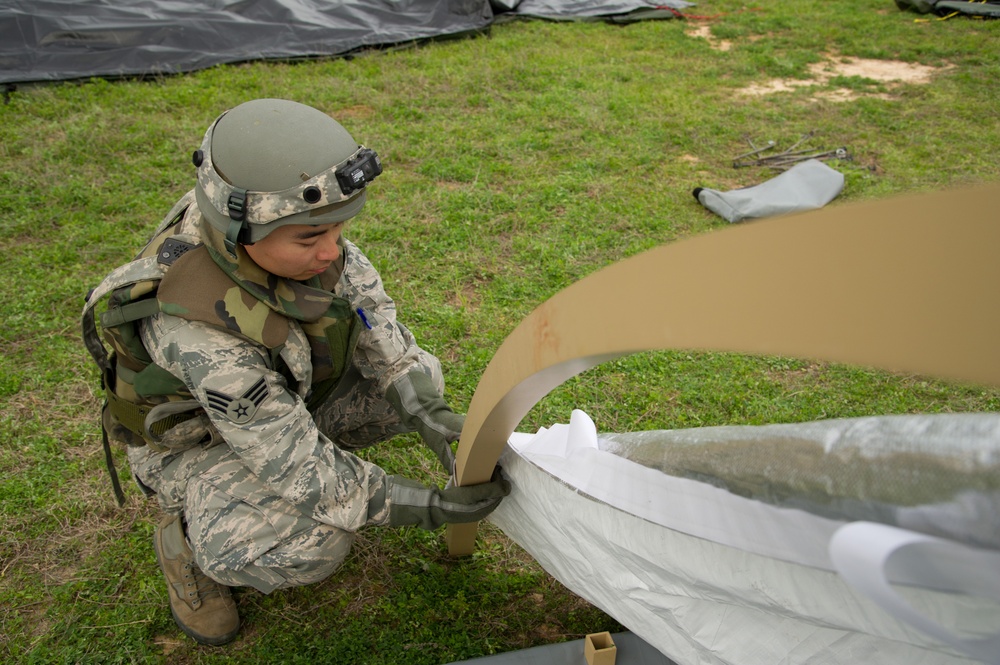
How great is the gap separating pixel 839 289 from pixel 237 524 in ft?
6.13

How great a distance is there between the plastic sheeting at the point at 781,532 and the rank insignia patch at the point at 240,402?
67cm

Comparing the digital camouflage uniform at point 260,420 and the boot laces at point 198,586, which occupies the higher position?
the digital camouflage uniform at point 260,420

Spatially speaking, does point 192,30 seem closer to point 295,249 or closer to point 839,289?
point 295,249

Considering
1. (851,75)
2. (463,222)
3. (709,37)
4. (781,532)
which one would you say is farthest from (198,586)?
(709,37)

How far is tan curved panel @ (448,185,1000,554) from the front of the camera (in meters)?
0.74

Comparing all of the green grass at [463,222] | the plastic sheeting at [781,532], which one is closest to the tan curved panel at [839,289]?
the green grass at [463,222]

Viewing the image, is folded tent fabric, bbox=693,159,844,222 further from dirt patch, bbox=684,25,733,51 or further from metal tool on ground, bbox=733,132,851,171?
dirt patch, bbox=684,25,733,51

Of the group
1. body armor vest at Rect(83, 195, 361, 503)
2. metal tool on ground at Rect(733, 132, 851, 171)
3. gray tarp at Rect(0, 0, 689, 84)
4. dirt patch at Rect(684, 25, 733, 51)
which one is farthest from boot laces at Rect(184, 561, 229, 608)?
dirt patch at Rect(684, 25, 733, 51)

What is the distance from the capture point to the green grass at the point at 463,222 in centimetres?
250

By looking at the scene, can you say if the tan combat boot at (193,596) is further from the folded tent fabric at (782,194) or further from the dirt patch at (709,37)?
the dirt patch at (709,37)

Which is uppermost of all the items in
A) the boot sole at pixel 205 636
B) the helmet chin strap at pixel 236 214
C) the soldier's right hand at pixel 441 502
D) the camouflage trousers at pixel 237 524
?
the helmet chin strap at pixel 236 214

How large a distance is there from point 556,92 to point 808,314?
5.77 meters

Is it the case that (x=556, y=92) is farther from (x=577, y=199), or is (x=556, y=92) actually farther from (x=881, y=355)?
(x=881, y=355)

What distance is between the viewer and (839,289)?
2.72 feet
